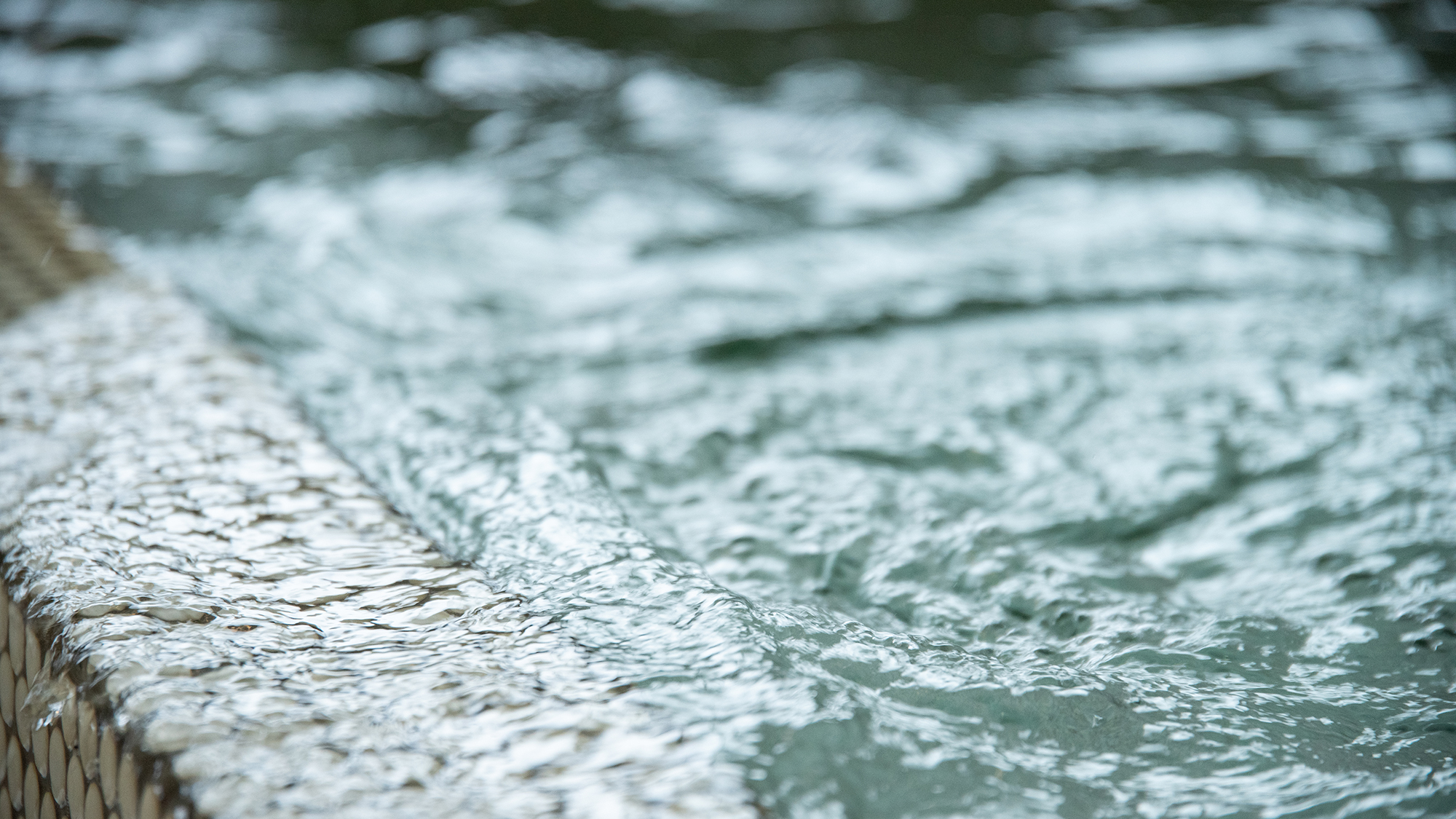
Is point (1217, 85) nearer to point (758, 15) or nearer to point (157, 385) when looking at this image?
point (758, 15)

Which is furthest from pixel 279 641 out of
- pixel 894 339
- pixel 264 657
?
pixel 894 339

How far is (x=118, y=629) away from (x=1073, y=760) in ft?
2.89

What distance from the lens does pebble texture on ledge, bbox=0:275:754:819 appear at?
95cm

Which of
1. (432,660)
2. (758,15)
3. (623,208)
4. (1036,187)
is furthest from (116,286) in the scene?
(758,15)

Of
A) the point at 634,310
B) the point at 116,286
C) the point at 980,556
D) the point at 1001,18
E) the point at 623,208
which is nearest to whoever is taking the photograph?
the point at 980,556

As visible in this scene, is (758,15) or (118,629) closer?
(118,629)

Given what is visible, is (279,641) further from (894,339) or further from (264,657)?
(894,339)

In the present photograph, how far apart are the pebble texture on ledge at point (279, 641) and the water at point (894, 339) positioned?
3.2 inches

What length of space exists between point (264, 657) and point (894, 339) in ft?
4.45

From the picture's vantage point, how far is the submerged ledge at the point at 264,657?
3.11 feet

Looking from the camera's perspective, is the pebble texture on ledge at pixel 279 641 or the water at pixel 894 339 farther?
the water at pixel 894 339

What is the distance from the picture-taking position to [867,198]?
2.85 metres

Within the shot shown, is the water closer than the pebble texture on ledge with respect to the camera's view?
No

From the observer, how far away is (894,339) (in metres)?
2.18
